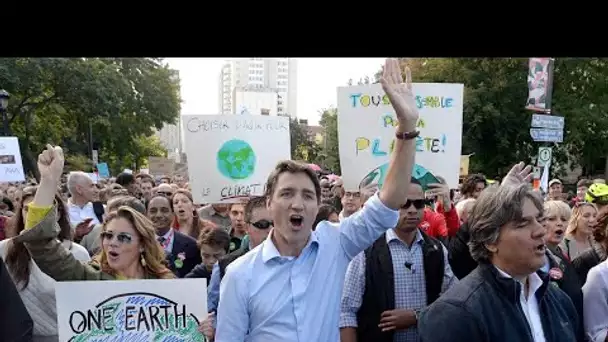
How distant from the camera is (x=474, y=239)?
8.44ft

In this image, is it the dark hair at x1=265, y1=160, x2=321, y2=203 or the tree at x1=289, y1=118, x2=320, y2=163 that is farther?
the tree at x1=289, y1=118, x2=320, y2=163

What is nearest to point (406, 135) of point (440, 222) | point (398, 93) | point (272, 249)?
point (398, 93)

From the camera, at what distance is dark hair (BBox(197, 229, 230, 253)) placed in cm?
425

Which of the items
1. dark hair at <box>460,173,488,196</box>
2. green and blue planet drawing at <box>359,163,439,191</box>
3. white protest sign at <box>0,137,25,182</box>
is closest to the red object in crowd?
green and blue planet drawing at <box>359,163,439,191</box>

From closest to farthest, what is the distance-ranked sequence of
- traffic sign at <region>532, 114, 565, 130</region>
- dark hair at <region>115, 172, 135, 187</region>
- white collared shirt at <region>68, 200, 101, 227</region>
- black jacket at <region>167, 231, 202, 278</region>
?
black jacket at <region>167, 231, 202, 278</region>
white collared shirt at <region>68, 200, 101, 227</region>
dark hair at <region>115, 172, 135, 187</region>
traffic sign at <region>532, 114, 565, 130</region>

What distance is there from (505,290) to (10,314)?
1.83m

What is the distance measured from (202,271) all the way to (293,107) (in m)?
195

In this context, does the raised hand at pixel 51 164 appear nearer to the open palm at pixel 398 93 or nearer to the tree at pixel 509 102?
the open palm at pixel 398 93

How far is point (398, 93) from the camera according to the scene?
2820 mm

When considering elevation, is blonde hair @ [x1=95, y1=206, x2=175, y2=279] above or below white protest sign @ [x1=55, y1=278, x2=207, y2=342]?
above

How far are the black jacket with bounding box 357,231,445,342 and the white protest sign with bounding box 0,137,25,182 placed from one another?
6.77 meters

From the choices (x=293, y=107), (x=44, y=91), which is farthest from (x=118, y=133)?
(x=293, y=107)

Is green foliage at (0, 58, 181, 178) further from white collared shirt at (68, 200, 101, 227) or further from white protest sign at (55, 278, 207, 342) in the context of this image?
white protest sign at (55, 278, 207, 342)
